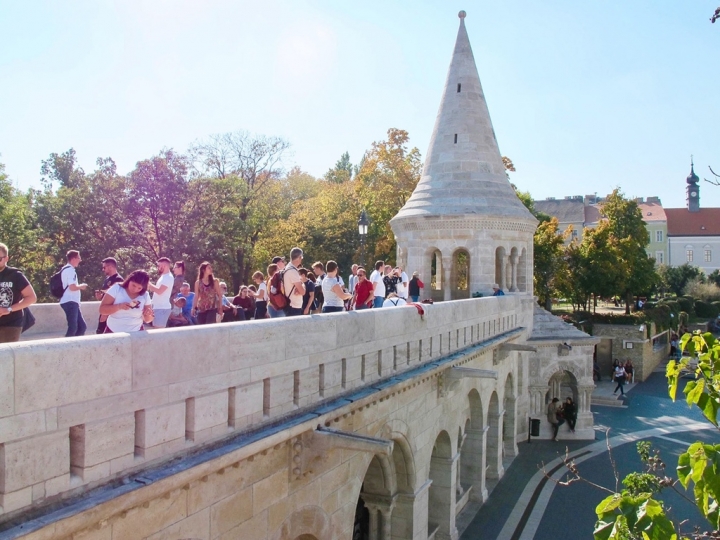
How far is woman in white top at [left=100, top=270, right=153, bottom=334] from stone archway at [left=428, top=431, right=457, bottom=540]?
23.5ft

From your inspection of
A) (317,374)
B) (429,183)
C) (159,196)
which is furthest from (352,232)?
(317,374)

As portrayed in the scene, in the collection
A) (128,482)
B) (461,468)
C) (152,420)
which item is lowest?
(461,468)

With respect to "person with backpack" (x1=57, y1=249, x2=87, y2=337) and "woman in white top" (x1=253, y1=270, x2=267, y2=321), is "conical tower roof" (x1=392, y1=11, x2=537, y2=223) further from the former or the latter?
"person with backpack" (x1=57, y1=249, x2=87, y2=337)

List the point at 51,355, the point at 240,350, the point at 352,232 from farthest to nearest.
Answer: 1. the point at 352,232
2. the point at 240,350
3. the point at 51,355

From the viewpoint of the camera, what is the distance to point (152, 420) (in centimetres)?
409

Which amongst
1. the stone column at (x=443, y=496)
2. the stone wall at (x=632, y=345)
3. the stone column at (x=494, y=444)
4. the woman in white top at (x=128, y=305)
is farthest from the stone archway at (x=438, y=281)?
the stone wall at (x=632, y=345)

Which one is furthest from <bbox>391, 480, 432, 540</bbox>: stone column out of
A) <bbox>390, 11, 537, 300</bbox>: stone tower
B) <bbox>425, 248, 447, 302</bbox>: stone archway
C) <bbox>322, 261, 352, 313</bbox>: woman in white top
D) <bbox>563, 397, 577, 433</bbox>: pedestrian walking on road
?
<bbox>563, 397, 577, 433</bbox>: pedestrian walking on road

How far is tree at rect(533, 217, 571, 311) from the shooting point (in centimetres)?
3075

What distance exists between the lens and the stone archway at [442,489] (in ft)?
35.5

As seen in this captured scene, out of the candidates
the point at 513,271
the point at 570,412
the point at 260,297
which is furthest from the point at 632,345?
the point at 260,297

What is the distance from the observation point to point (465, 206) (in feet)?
51.5

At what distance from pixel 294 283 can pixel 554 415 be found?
13652 mm

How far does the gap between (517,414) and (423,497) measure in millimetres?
9269

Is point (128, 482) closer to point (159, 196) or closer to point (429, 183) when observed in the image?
point (429, 183)
